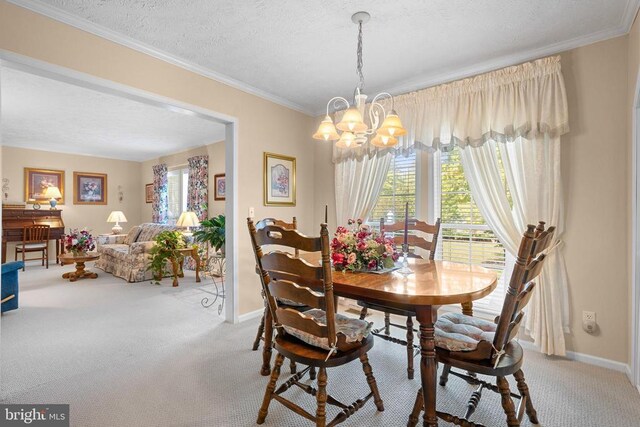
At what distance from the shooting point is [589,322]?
247cm

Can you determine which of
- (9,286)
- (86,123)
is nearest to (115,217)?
(86,123)

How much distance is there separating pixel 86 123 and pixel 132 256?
7.41 ft

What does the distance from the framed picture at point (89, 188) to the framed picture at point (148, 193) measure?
2.86 ft

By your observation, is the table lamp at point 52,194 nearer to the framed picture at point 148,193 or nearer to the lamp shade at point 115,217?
the lamp shade at point 115,217

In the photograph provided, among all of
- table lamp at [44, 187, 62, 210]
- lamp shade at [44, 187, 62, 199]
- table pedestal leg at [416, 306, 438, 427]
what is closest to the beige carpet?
table pedestal leg at [416, 306, 438, 427]

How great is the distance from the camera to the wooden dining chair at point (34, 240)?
6199mm

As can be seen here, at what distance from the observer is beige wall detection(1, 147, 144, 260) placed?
6520 millimetres

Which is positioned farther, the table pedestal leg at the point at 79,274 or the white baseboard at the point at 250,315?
the table pedestal leg at the point at 79,274

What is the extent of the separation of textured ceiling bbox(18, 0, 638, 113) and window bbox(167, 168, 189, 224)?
4.48 m

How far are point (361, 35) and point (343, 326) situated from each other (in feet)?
7.10

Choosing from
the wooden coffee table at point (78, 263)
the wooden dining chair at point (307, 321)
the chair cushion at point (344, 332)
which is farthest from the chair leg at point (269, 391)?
the wooden coffee table at point (78, 263)

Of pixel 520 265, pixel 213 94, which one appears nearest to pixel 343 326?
pixel 520 265

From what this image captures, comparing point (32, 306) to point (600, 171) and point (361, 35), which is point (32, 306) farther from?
point (600, 171)

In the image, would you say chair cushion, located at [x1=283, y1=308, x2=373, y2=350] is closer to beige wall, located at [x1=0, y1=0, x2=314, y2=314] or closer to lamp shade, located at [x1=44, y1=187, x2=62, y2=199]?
beige wall, located at [x1=0, y1=0, x2=314, y2=314]
